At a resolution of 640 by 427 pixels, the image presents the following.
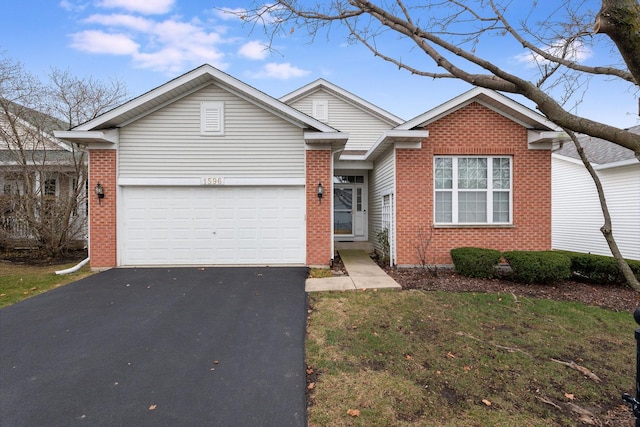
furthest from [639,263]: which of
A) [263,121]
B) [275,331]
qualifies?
[263,121]

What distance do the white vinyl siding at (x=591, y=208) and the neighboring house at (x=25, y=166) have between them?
20.2 metres

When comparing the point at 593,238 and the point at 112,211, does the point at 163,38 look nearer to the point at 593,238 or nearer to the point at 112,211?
the point at 112,211

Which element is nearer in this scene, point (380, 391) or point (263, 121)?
point (380, 391)

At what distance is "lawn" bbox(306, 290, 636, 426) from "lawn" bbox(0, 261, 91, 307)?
6.23m

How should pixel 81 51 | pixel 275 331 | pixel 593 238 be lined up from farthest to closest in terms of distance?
pixel 593 238, pixel 81 51, pixel 275 331

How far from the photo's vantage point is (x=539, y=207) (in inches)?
343

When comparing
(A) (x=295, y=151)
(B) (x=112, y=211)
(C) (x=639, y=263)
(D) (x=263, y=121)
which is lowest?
(C) (x=639, y=263)

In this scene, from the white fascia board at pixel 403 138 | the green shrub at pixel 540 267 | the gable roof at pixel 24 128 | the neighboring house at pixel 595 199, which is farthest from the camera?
the neighboring house at pixel 595 199

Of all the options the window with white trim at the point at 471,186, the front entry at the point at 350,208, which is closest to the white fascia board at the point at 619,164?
the window with white trim at the point at 471,186

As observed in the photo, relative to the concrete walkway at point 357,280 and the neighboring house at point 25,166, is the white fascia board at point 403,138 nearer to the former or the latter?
the concrete walkway at point 357,280

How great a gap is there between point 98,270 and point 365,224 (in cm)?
954

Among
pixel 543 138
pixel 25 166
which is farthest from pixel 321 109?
pixel 25 166

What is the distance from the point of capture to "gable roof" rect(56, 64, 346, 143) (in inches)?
316

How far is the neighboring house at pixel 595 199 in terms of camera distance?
11102 millimetres
